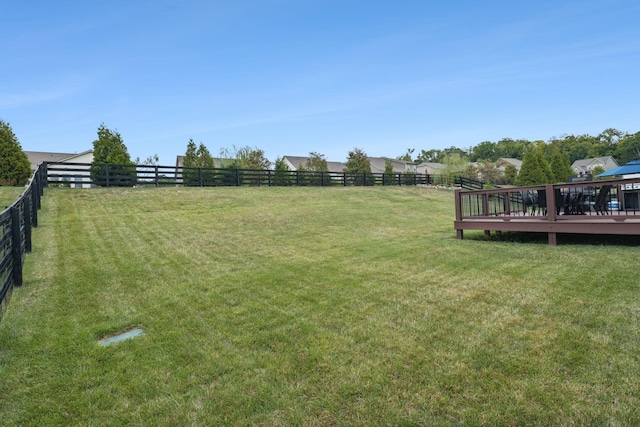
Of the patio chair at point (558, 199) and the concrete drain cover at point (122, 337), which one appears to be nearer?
the concrete drain cover at point (122, 337)

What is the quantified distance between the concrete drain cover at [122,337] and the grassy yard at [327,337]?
0.30 feet

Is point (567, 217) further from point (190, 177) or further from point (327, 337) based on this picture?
point (190, 177)

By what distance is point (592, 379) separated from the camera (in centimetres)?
229

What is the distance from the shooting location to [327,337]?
3090 millimetres

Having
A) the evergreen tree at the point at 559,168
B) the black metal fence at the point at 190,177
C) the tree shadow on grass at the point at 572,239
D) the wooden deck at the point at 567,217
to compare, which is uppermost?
the evergreen tree at the point at 559,168

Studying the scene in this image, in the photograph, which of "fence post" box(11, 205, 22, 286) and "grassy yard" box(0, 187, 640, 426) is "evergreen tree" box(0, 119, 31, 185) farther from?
"fence post" box(11, 205, 22, 286)

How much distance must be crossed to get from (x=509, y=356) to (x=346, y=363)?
4.16 feet

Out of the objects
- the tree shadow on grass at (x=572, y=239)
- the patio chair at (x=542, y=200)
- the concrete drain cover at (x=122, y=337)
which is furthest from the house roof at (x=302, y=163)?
the concrete drain cover at (x=122, y=337)

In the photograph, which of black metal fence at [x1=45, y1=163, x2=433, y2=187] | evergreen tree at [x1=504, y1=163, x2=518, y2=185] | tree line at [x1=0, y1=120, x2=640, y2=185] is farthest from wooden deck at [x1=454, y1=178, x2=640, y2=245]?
evergreen tree at [x1=504, y1=163, x2=518, y2=185]

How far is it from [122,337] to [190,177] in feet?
56.4

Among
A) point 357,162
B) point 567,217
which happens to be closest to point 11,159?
point 567,217

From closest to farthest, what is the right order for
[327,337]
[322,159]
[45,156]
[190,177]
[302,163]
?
1. [327,337]
2. [190,177]
3. [45,156]
4. [322,159]
5. [302,163]

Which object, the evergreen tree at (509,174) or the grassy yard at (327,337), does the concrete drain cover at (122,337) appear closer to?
the grassy yard at (327,337)

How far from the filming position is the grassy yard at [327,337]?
84.4 inches
